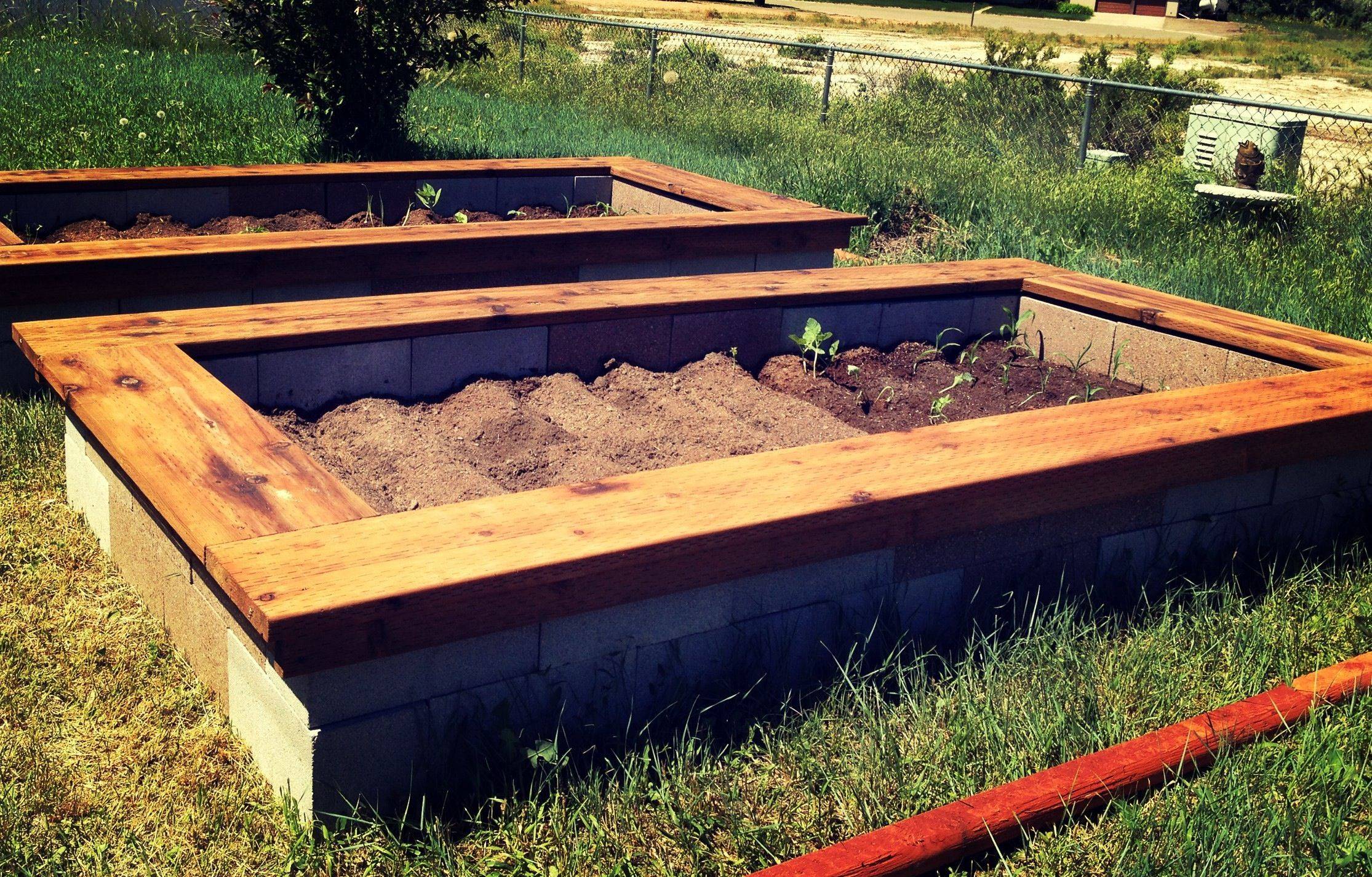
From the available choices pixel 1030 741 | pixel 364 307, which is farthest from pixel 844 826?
pixel 364 307

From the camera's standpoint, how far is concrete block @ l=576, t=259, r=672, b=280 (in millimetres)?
5492

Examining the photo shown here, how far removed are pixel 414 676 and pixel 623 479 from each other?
27.1 inches

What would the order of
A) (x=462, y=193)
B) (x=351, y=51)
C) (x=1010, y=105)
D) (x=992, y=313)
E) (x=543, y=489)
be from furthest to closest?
(x=1010, y=105)
(x=351, y=51)
(x=462, y=193)
(x=992, y=313)
(x=543, y=489)

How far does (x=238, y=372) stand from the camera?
12.0ft

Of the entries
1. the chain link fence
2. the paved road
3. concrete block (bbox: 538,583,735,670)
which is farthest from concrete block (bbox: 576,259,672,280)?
the paved road

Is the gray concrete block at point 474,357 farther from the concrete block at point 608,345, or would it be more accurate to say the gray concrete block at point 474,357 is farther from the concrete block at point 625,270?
the concrete block at point 625,270

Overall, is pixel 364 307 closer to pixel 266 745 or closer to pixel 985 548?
pixel 266 745

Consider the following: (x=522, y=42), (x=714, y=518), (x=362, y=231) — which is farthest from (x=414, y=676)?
(x=522, y=42)

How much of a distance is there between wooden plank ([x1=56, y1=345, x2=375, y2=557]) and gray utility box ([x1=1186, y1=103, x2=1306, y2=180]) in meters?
8.81

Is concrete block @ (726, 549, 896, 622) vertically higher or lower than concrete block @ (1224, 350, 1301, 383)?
lower

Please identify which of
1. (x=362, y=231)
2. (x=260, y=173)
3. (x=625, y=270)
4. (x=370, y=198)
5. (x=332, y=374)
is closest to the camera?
(x=332, y=374)

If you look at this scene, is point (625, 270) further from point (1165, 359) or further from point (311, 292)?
point (1165, 359)

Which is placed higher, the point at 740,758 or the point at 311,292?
the point at 311,292

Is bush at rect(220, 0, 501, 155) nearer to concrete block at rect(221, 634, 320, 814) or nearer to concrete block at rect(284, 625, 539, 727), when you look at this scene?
concrete block at rect(221, 634, 320, 814)
